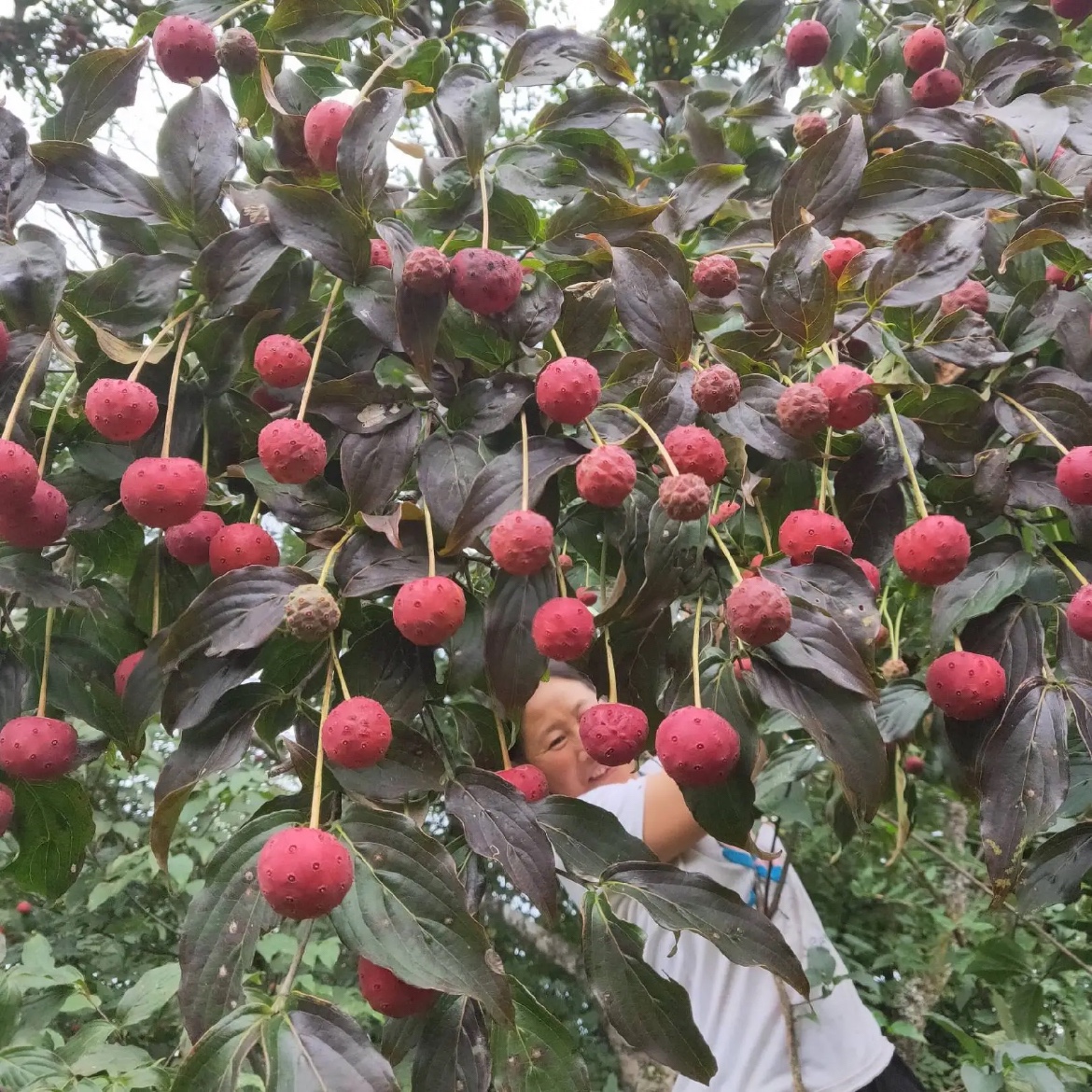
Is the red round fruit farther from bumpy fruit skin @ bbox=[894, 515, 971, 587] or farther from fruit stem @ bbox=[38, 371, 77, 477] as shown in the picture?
fruit stem @ bbox=[38, 371, 77, 477]

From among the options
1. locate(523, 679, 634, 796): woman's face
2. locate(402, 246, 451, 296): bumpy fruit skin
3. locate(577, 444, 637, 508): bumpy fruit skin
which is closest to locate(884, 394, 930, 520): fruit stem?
locate(577, 444, 637, 508): bumpy fruit skin

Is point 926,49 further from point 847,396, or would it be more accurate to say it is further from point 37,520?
point 37,520

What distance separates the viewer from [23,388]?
2.16ft

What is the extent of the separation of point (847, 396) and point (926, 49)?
73cm

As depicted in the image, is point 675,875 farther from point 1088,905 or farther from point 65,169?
point 1088,905

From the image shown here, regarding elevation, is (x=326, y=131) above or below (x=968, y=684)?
above

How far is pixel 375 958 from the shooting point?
557 mm

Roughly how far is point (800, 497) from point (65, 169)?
71cm

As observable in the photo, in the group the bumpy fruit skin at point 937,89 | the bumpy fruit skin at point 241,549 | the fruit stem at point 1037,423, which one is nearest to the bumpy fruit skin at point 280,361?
the bumpy fruit skin at point 241,549

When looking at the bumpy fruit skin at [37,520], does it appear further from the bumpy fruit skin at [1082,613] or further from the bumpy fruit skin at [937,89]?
the bumpy fruit skin at [937,89]

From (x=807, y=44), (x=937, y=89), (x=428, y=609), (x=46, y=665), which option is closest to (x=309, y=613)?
(x=428, y=609)

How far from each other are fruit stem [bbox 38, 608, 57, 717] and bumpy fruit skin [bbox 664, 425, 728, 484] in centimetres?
52

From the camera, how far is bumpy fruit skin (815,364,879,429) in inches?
27.3

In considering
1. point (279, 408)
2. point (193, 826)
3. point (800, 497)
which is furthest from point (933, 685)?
point (193, 826)
